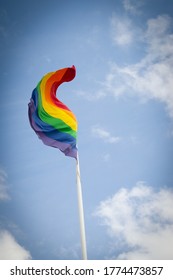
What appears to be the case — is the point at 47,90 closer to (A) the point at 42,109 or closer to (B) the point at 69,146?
(A) the point at 42,109

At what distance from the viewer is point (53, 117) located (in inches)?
242

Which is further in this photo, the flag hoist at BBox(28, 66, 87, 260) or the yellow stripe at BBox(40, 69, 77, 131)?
the yellow stripe at BBox(40, 69, 77, 131)

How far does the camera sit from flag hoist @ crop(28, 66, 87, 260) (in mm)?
5965

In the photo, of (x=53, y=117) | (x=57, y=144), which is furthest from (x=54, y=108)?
(x=57, y=144)

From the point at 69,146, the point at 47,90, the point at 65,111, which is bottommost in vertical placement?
the point at 69,146

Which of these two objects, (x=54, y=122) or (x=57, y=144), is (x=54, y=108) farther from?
(x=57, y=144)

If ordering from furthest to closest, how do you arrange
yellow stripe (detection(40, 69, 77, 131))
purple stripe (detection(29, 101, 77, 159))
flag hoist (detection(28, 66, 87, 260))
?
yellow stripe (detection(40, 69, 77, 131))
flag hoist (detection(28, 66, 87, 260))
purple stripe (detection(29, 101, 77, 159))

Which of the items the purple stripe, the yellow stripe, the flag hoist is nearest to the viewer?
the purple stripe

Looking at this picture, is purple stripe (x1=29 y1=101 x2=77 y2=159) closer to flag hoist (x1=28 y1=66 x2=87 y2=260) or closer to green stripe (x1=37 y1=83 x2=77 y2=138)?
flag hoist (x1=28 y1=66 x2=87 y2=260)

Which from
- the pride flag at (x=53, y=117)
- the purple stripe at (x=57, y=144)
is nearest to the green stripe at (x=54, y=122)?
the pride flag at (x=53, y=117)

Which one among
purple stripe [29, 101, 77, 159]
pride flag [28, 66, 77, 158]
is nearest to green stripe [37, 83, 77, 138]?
pride flag [28, 66, 77, 158]
